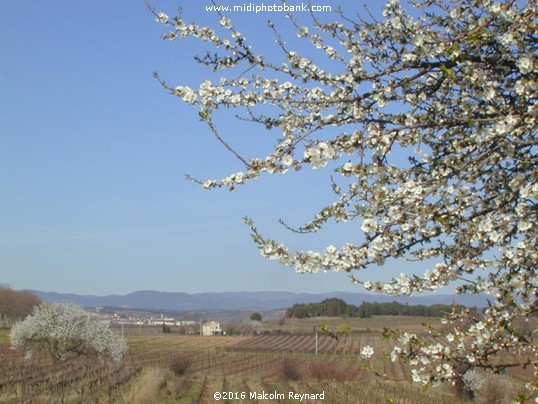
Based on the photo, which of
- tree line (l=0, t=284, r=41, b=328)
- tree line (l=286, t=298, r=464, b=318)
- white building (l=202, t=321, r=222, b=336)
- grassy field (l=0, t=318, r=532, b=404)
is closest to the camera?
grassy field (l=0, t=318, r=532, b=404)

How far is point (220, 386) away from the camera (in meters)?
26.5

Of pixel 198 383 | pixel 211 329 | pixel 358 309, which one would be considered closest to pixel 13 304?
pixel 211 329

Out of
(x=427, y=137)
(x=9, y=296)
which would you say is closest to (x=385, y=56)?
(x=427, y=137)

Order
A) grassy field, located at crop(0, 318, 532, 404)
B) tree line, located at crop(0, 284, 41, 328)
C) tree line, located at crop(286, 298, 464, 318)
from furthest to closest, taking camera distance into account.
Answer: tree line, located at crop(0, 284, 41, 328) → tree line, located at crop(286, 298, 464, 318) → grassy field, located at crop(0, 318, 532, 404)

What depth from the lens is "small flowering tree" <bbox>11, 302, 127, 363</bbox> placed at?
30953 mm

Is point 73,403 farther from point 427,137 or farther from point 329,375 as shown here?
point 329,375

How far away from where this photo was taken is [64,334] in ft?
101

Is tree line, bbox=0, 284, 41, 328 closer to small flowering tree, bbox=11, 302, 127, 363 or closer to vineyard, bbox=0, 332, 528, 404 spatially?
vineyard, bbox=0, 332, 528, 404

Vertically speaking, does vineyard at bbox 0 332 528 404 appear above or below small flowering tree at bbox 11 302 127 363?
below

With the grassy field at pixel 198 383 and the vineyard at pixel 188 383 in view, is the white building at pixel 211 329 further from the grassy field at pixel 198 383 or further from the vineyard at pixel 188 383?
the grassy field at pixel 198 383

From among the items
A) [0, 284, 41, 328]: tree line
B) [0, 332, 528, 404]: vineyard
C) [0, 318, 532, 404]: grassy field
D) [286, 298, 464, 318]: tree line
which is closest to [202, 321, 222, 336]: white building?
[286, 298, 464, 318]: tree line

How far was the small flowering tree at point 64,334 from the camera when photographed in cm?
3095

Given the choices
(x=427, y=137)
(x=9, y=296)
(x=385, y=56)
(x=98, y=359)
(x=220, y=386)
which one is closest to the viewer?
(x=427, y=137)

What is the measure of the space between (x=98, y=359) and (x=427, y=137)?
3068cm
